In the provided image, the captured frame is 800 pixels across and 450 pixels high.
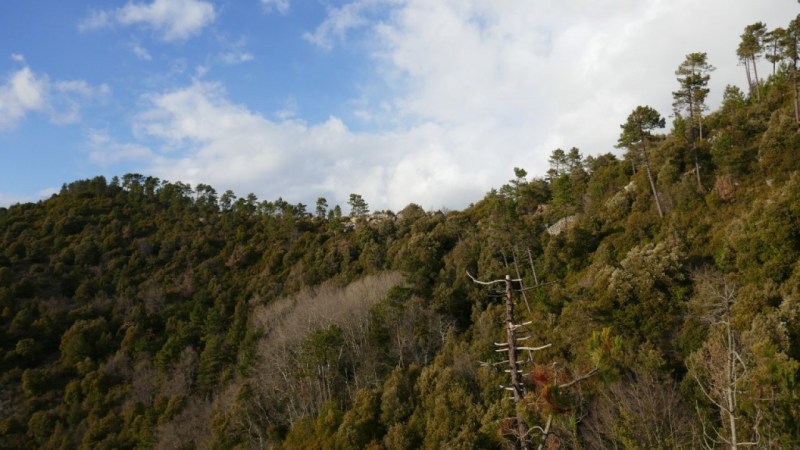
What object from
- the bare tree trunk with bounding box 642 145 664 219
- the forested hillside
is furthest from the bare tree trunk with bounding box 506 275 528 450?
the bare tree trunk with bounding box 642 145 664 219

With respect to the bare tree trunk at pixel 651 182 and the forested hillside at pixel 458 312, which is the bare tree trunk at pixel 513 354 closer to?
the forested hillside at pixel 458 312

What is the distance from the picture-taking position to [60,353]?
54.5m

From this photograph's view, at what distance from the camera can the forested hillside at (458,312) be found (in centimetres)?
2031

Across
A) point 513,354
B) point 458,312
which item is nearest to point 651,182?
point 458,312

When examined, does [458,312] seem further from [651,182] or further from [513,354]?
[513,354]

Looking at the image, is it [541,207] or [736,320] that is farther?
[541,207]

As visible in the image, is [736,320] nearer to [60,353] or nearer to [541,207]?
[541,207]

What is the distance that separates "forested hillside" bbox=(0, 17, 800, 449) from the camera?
66.6 ft

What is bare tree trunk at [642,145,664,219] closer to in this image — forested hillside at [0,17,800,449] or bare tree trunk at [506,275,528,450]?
forested hillside at [0,17,800,449]

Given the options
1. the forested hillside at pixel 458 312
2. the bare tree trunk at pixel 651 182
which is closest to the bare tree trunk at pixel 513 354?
the forested hillside at pixel 458 312

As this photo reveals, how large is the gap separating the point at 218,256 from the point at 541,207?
4887 centimetres

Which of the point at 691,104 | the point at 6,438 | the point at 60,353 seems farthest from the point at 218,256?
the point at 691,104

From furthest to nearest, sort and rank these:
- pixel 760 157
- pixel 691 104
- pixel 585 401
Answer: pixel 691 104 < pixel 760 157 < pixel 585 401

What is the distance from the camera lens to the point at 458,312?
144ft
